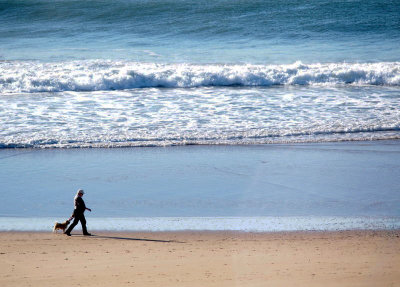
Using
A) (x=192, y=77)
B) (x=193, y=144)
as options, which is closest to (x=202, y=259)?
(x=193, y=144)

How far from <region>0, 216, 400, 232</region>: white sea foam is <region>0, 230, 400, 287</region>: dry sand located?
0.69ft

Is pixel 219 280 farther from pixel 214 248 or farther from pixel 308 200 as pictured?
pixel 308 200

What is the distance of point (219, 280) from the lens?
6906 millimetres

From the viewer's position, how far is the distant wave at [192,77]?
65.7 ft

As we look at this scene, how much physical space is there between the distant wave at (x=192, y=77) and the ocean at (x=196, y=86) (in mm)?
51

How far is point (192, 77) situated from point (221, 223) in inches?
488

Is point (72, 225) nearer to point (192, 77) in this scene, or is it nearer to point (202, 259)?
point (202, 259)

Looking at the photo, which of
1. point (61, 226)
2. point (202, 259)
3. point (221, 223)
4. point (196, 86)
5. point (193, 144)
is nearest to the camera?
point (202, 259)

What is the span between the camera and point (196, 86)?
20328 millimetres

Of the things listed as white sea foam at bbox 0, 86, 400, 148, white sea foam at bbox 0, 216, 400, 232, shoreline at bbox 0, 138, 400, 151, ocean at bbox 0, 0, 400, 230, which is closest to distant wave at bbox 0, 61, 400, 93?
ocean at bbox 0, 0, 400, 230

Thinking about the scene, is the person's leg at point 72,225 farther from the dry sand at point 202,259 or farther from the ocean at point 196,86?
the ocean at point 196,86

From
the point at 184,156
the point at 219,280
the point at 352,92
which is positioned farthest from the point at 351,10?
the point at 219,280

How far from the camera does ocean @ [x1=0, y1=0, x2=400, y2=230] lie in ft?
35.3

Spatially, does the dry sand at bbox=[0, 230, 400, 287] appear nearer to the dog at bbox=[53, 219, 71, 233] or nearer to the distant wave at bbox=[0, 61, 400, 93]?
the dog at bbox=[53, 219, 71, 233]
